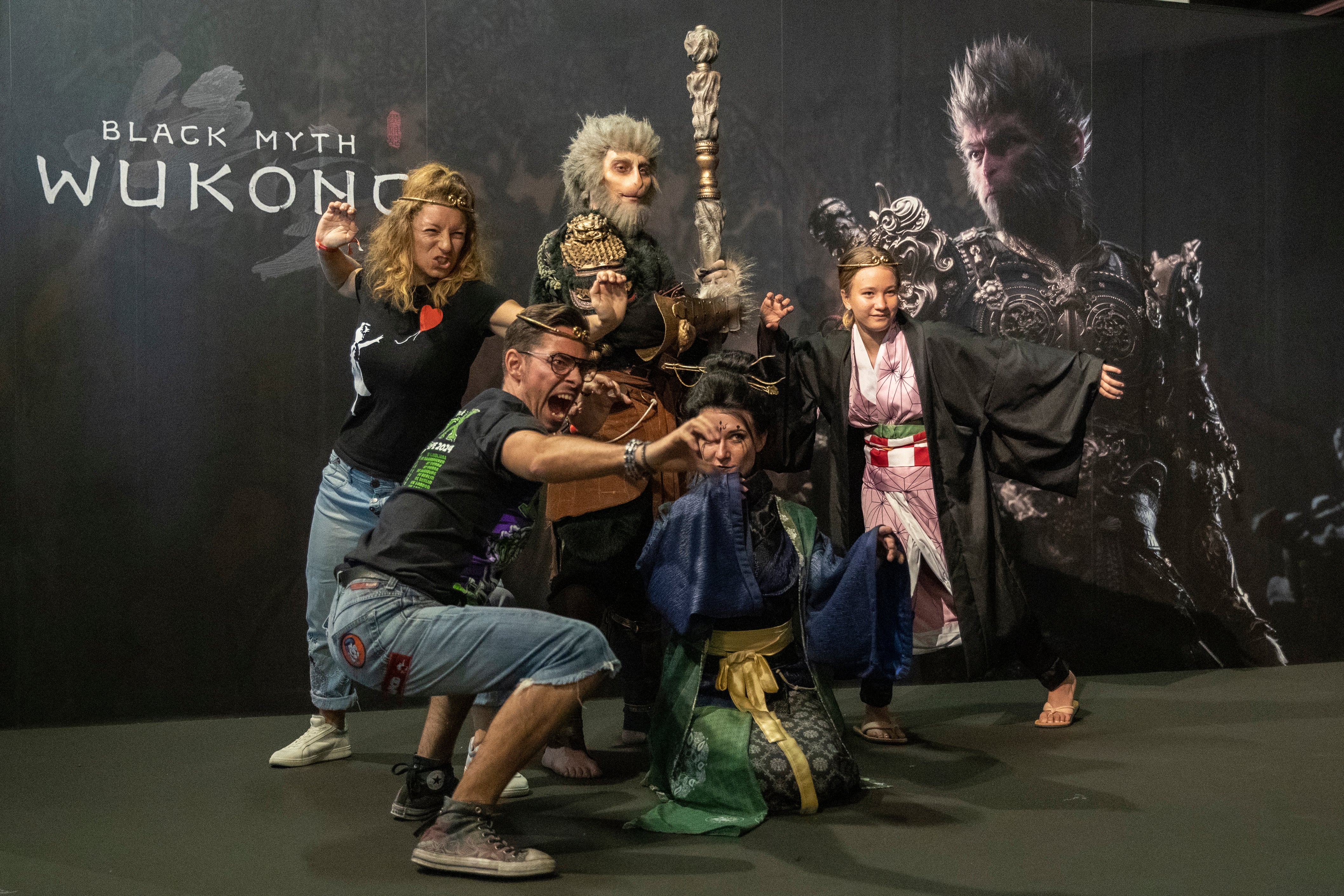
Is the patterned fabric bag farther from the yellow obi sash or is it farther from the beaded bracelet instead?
the beaded bracelet

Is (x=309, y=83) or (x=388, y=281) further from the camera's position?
(x=309, y=83)

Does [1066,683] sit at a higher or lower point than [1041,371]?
lower

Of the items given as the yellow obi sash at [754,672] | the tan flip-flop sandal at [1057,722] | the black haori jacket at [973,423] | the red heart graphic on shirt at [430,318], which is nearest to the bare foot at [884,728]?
the black haori jacket at [973,423]

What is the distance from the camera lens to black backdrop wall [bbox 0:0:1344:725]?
4055mm

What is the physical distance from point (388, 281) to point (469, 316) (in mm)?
254

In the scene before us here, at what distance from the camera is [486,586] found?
9.34 ft

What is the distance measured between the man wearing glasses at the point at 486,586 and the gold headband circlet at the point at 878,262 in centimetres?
134

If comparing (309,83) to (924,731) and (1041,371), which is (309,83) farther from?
(924,731)

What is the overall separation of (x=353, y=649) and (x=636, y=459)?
805 mm

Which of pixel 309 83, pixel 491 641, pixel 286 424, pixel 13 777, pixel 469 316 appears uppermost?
pixel 309 83

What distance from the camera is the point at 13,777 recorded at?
347cm

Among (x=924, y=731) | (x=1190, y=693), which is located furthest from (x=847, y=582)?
(x=1190, y=693)

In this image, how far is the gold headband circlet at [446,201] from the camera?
343 centimetres

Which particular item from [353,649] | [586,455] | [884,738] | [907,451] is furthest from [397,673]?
[907,451]
